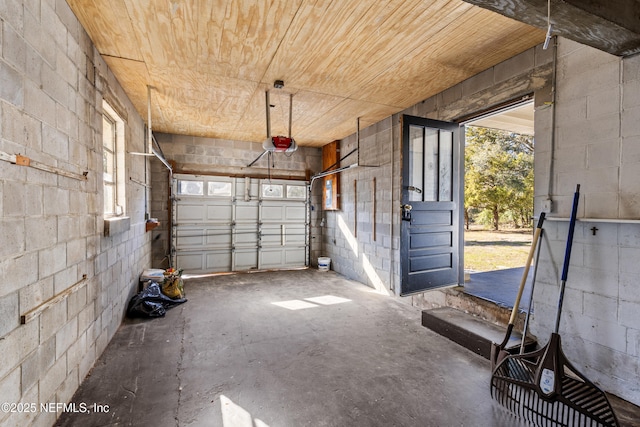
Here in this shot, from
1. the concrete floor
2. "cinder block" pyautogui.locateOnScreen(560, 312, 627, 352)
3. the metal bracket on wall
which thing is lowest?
the concrete floor

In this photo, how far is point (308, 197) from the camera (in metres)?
7.04

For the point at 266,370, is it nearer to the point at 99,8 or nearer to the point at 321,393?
the point at 321,393

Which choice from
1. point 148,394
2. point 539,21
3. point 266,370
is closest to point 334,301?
point 266,370

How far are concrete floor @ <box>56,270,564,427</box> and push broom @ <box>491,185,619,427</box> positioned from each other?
5.0 inches

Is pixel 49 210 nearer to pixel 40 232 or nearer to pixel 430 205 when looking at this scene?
pixel 40 232

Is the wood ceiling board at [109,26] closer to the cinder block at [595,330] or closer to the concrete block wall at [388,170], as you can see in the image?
the concrete block wall at [388,170]

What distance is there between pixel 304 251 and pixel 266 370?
4.57 meters

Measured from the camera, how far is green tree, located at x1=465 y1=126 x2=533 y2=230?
34.2 ft

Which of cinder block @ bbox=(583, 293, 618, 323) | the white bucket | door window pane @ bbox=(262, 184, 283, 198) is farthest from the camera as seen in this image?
door window pane @ bbox=(262, 184, 283, 198)

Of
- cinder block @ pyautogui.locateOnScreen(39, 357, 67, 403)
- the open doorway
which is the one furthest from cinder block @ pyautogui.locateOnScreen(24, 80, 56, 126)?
the open doorway

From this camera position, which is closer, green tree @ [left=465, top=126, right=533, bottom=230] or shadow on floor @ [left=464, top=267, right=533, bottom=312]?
shadow on floor @ [left=464, top=267, right=533, bottom=312]

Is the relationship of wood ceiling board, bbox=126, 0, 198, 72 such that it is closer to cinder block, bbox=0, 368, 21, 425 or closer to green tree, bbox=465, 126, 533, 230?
cinder block, bbox=0, 368, 21, 425

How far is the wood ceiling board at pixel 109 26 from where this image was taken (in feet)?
6.95

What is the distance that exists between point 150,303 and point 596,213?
4653 mm
